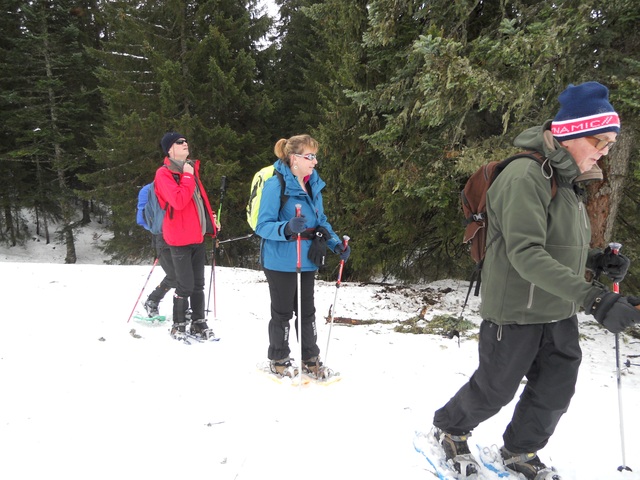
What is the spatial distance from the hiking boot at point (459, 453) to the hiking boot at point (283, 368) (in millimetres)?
1608

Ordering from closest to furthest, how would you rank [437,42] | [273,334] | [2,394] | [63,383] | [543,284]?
[543,284] → [2,394] → [63,383] → [273,334] → [437,42]

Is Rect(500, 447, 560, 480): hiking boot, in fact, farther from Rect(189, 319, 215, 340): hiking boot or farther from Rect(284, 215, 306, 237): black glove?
Rect(189, 319, 215, 340): hiking boot

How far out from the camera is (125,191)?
16.4 meters

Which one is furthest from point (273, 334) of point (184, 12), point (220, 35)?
point (184, 12)

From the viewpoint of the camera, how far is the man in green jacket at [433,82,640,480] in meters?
2.11

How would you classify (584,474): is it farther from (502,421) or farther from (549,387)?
(549,387)

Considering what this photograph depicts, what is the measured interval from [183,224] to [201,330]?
143 centimetres

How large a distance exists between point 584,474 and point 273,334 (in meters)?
2.72

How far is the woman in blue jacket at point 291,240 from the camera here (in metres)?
3.63

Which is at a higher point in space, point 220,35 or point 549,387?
point 220,35

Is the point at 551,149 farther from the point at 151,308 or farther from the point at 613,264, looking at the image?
the point at 151,308

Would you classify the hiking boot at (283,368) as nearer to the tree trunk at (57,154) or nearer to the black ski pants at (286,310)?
the black ski pants at (286,310)

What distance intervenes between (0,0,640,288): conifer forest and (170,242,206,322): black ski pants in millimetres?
1304

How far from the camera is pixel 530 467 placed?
2.70 m
